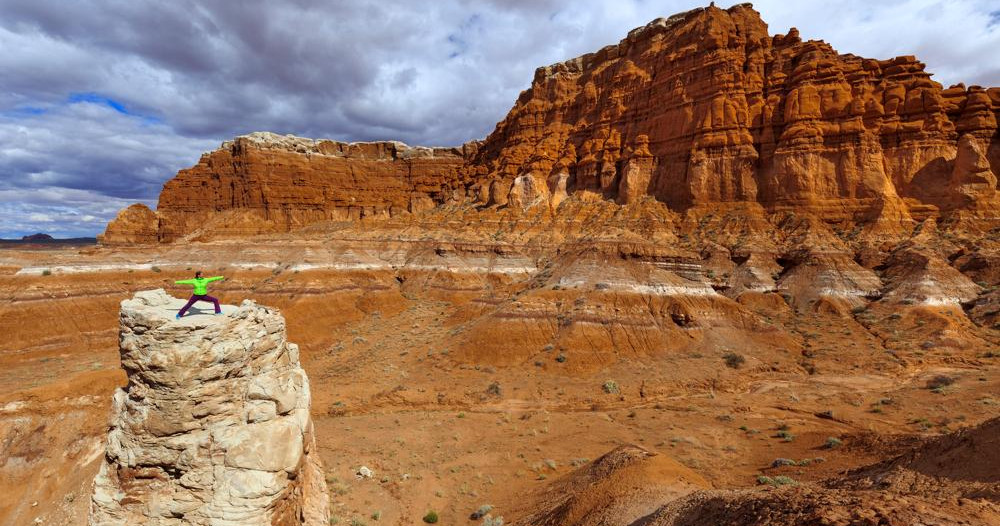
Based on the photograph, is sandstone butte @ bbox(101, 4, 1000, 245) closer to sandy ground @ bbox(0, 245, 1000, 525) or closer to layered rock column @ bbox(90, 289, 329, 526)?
sandy ground @ bbox(0, 245, 1000, 525)

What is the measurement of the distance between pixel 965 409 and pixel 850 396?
4668 mm

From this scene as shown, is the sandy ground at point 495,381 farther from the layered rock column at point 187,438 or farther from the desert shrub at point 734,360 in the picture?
the layered rock column at point 187,438

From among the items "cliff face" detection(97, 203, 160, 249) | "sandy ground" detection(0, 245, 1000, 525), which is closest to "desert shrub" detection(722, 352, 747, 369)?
"sandy ground" detection(0, 245, 1000, 525)

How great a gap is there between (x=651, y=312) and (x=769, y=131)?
104 feet

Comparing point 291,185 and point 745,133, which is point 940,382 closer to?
point 745,133

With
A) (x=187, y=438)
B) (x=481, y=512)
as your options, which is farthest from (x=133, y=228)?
(x=187, y=438)

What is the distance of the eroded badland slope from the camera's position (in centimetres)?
1498

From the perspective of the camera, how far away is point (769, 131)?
49312mm

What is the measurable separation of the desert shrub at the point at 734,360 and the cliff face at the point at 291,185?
207ft

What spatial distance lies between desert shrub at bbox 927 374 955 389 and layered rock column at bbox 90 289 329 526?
35.3m

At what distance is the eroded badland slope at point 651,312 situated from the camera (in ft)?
49.2

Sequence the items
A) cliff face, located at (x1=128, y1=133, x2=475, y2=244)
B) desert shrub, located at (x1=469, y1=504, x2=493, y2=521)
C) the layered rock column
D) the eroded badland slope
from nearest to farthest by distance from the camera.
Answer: the layered rock column, desert shrub, located at (x1=469, y1=504, x2=493, y2=521), the eroded badland slope, cliff face, located at (x1=128, y1=133, x2=475, y2=244)

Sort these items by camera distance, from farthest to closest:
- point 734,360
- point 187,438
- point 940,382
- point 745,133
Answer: point 745,133 → point 734,360 → point 940,382 → point 187,438

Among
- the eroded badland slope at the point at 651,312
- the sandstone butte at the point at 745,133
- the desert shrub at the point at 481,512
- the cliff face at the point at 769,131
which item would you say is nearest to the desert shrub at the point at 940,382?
the eroded badland slope at the point at 651,312
